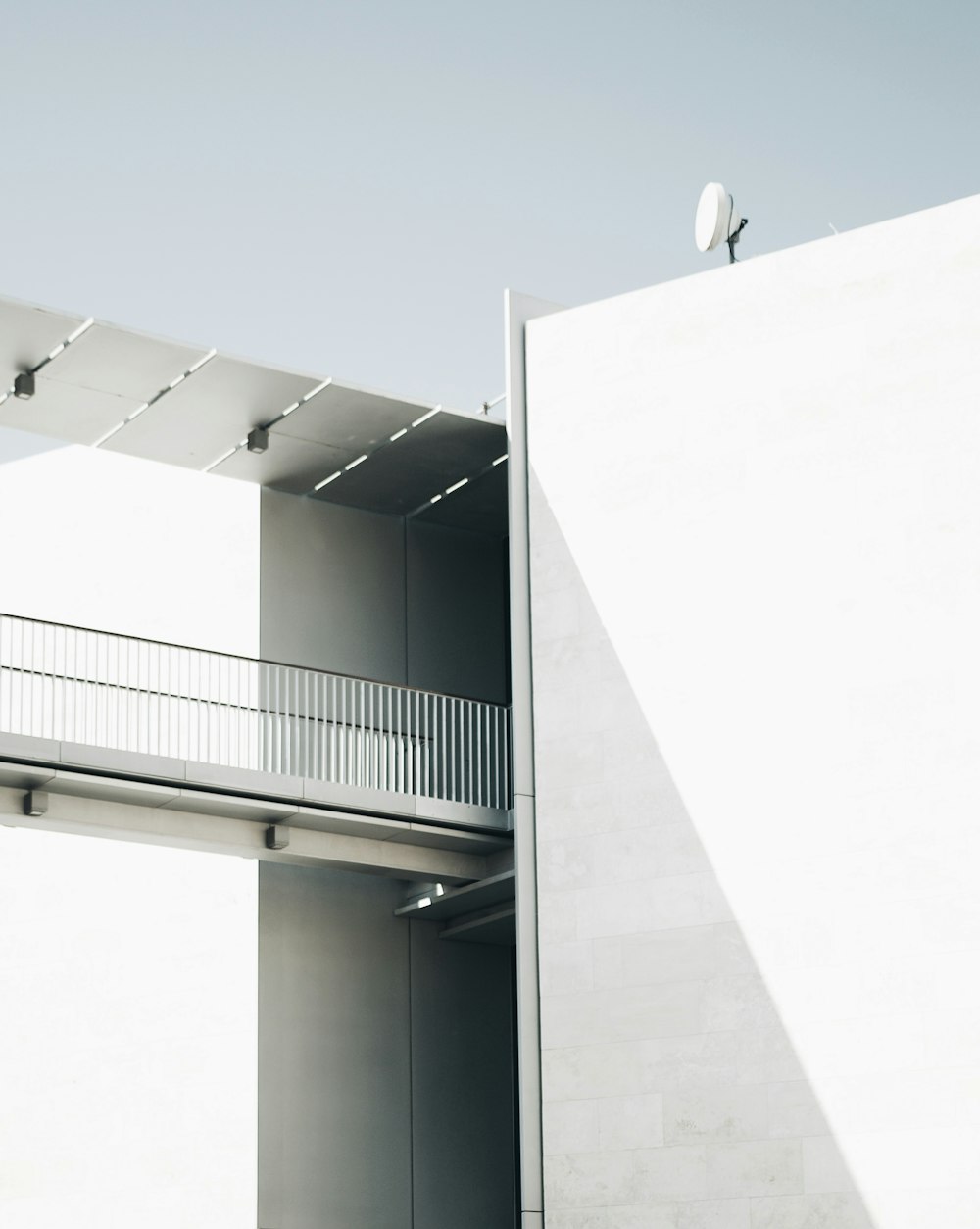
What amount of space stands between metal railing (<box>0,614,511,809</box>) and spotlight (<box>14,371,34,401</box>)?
3.28 meters

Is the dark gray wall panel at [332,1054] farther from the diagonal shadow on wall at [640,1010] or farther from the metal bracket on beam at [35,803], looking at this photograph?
the diagonal shadow on wall at [640,1010]

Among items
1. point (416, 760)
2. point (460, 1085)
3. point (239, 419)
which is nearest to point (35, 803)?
point (239, 419)

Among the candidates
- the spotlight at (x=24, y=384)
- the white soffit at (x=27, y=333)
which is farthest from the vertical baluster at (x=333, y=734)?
the white soffit at (x=27, y=333)

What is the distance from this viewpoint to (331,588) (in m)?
28.4

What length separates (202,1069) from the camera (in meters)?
25.5

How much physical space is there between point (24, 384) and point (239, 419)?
3.04 meters

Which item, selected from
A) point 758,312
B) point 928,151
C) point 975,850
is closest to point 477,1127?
point 975,850

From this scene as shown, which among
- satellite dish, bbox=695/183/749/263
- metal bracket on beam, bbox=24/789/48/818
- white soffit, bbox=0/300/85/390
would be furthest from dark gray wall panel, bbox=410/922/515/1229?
satellite dish, bbox=695/183/749/263

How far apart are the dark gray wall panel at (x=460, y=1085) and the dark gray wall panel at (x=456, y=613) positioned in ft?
13.3

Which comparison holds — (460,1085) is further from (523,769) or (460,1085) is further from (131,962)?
(523,769)

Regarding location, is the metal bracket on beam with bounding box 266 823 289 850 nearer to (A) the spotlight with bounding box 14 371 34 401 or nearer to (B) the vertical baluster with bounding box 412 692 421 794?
(B) the vertical baluster with bounding box 412 692 421 794

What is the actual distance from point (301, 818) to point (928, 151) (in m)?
12.3

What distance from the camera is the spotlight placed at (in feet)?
80.1

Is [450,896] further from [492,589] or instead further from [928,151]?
[928,151]
